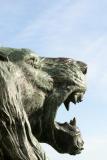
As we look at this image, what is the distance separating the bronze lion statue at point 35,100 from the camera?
1209 cm

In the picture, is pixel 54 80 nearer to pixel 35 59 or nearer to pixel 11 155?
pixel 35 59

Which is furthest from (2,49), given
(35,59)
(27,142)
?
(27,142)

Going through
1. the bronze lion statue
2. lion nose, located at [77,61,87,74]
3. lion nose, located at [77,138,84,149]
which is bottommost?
lion nose, located at [77,138,84,149]

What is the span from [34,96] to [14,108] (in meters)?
0.58

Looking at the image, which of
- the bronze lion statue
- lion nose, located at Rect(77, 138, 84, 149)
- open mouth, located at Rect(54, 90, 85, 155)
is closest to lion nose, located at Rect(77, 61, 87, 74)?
the bronze lion statue

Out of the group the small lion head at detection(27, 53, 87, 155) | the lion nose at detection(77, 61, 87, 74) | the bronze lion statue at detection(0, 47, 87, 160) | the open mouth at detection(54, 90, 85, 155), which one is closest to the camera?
the bronze lion statue at detection(0, 47, 87, 160)

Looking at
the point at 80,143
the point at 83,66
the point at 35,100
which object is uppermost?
the point at 83,66

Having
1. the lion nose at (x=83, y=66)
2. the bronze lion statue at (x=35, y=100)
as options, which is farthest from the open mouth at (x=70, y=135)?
the lion nose at (x=83, y=66)

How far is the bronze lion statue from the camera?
12.1 metres

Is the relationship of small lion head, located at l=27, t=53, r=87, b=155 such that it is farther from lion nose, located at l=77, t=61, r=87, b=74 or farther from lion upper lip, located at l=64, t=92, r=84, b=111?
lion nose, located at l=77, t=61, r=87, b=74

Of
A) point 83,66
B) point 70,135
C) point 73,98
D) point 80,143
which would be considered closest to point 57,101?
point 73,98

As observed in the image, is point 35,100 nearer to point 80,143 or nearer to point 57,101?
point 57,101

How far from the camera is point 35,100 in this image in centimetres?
1261

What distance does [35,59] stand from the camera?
42.3 ft
